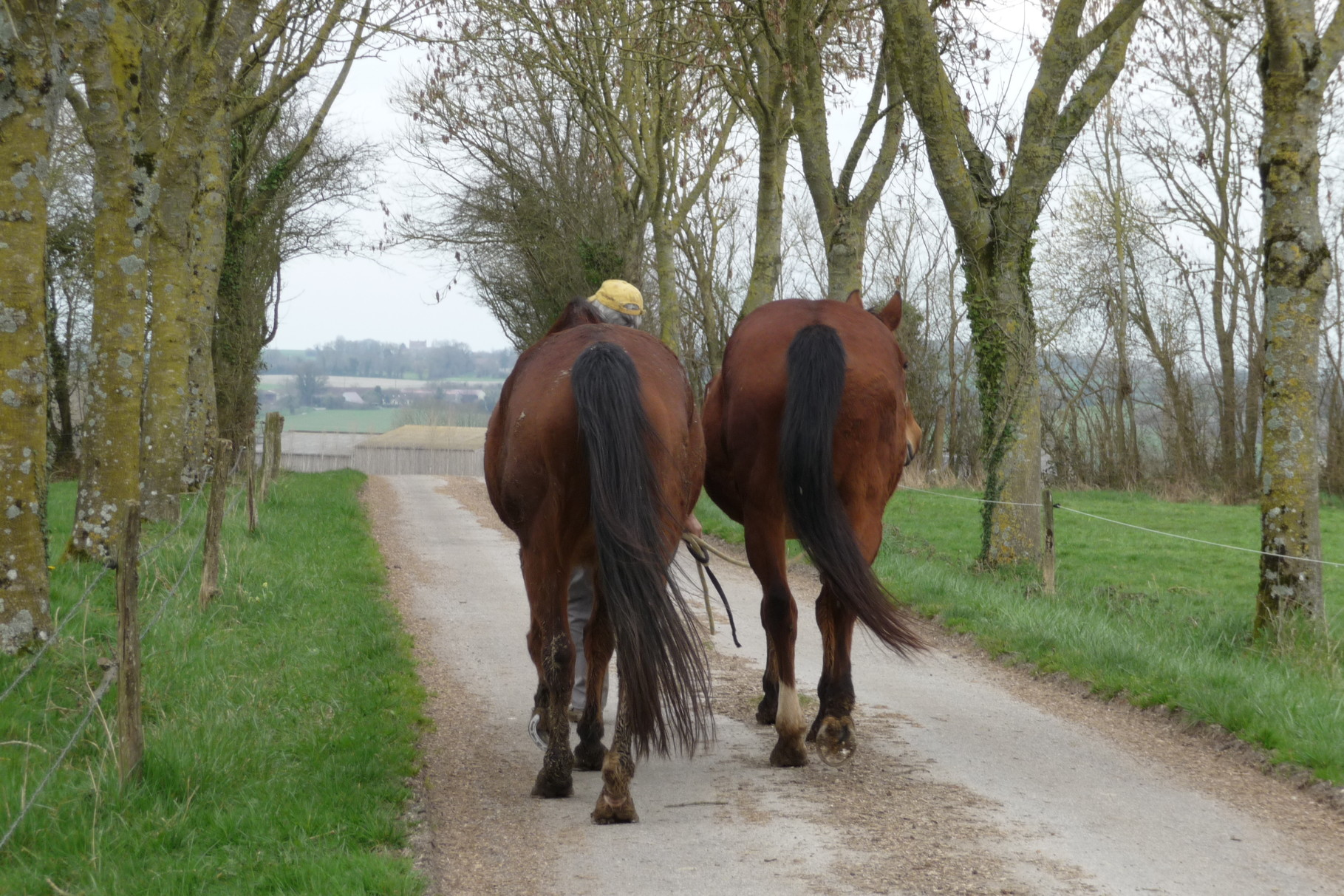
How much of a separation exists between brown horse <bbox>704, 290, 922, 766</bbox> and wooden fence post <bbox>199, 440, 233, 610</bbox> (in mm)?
4606

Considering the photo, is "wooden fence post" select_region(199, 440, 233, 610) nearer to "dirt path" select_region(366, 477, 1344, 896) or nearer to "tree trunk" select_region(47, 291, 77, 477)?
"dirt path" select_region(366, 477, 1344, 896)

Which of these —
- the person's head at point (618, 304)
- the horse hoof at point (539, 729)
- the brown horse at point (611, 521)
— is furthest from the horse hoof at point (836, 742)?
the person's head at point (618, 304)

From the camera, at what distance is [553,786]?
15.9 feet

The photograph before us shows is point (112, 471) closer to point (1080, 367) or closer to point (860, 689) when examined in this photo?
point (860, 689)

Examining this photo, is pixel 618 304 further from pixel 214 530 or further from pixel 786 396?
pixel 214 530

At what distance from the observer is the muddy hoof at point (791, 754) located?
17.5 ft

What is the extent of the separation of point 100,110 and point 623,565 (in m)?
5.48

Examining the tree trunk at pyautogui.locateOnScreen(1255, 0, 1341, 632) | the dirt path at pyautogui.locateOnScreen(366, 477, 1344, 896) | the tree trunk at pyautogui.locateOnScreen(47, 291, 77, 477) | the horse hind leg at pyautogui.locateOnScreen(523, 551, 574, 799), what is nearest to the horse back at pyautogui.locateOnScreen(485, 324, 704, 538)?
the horse hind leg at pyautogui.locateOnScreen(523, 551, 574, 799)

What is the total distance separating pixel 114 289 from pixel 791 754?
5.98 metres

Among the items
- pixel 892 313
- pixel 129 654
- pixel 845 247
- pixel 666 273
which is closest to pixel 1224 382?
pixel 666 273

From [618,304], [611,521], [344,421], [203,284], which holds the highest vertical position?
[203,284]

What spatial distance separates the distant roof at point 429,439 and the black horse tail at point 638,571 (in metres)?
41.7

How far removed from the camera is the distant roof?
46219 mm

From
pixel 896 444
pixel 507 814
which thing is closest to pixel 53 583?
pixel 507 814
